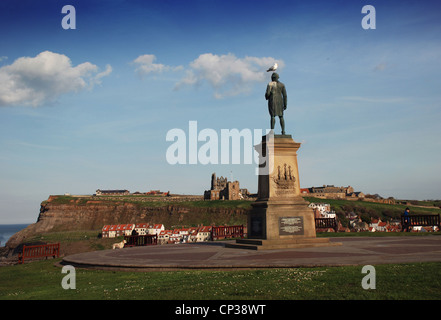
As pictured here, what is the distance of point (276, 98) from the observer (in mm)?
18672

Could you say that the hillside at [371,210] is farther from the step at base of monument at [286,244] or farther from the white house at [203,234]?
the step at base of monument at [286,244]

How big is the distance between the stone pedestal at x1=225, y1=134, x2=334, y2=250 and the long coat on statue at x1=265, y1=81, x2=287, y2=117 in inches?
61.0

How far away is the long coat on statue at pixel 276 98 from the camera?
1861 cm

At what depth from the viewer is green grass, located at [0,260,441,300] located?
21.6 feet

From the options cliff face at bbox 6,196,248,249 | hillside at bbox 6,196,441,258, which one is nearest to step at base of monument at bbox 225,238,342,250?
hillside at bbox 6,196,441,258

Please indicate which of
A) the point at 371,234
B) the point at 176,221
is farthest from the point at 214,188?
the point at 371,234

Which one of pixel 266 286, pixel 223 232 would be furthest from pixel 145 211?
pixel 266 286

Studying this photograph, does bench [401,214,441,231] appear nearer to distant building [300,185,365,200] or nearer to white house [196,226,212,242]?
white house [196,226,212,242]

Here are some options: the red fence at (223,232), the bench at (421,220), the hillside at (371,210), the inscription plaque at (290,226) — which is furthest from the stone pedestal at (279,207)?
the hillside at (371,210)

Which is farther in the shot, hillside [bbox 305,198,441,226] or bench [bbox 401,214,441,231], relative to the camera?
hillside [bbox 305,198,441,226]

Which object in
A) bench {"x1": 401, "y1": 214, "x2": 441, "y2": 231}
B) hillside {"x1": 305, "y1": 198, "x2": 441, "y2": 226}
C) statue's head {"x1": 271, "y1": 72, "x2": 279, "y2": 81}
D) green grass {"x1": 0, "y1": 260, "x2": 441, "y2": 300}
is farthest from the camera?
hillside {"x1": 305, "y1": 198, "x2": 441, "y2": 226}
